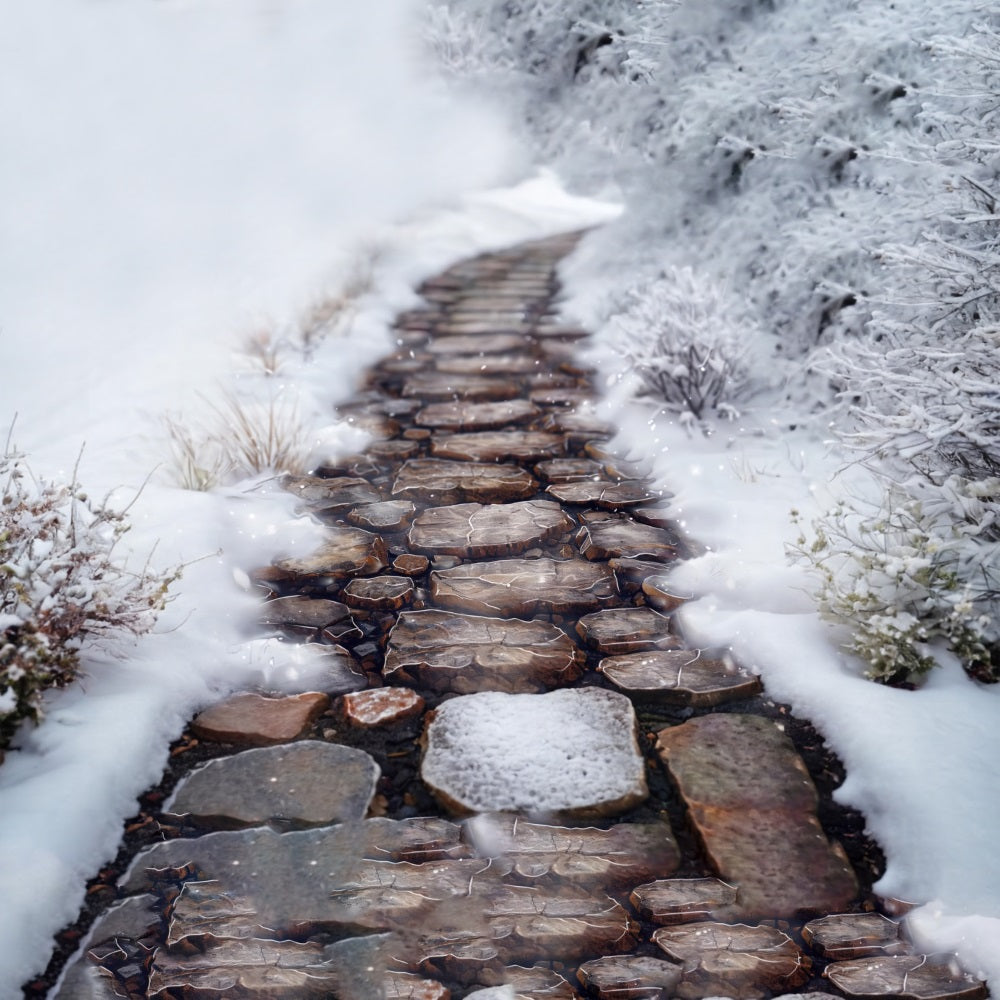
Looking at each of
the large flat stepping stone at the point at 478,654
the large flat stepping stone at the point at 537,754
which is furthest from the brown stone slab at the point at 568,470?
the large flat stepping stone at the point at 537,754

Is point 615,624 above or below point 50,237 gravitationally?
below

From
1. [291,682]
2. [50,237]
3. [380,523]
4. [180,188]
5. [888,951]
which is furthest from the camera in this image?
[180,188]

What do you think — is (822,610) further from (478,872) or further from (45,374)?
(45,374)

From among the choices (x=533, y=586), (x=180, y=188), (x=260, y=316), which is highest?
(x=180, y=188)

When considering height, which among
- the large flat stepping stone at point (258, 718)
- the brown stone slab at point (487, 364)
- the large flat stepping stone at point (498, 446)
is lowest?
the large flat stepping stone at point (258, 718)

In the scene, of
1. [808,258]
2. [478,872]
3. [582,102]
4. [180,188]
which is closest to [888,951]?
[478,872]

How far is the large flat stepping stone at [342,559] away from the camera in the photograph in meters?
2.83

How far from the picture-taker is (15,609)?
6.46 feet

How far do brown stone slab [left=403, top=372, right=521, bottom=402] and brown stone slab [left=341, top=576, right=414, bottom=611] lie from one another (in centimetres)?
195

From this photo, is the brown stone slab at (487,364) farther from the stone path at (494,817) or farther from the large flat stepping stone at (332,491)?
the stone path at (494,817)

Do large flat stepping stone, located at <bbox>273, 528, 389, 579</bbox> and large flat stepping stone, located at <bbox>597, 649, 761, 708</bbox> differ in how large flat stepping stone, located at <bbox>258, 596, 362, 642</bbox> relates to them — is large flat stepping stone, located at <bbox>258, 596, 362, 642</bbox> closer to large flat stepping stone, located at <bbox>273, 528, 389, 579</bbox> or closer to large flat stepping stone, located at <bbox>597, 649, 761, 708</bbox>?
large flat stepping stone, located at <bbox>273, 528, 389, 579</bbox>

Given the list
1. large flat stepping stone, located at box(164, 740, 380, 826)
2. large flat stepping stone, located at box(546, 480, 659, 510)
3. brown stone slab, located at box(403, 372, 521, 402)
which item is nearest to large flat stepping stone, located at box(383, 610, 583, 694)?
large flat stepping stone, located at box(164, 740, 380, 826)

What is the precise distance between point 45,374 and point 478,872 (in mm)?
4385

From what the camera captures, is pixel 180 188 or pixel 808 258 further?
pixel 180 188
